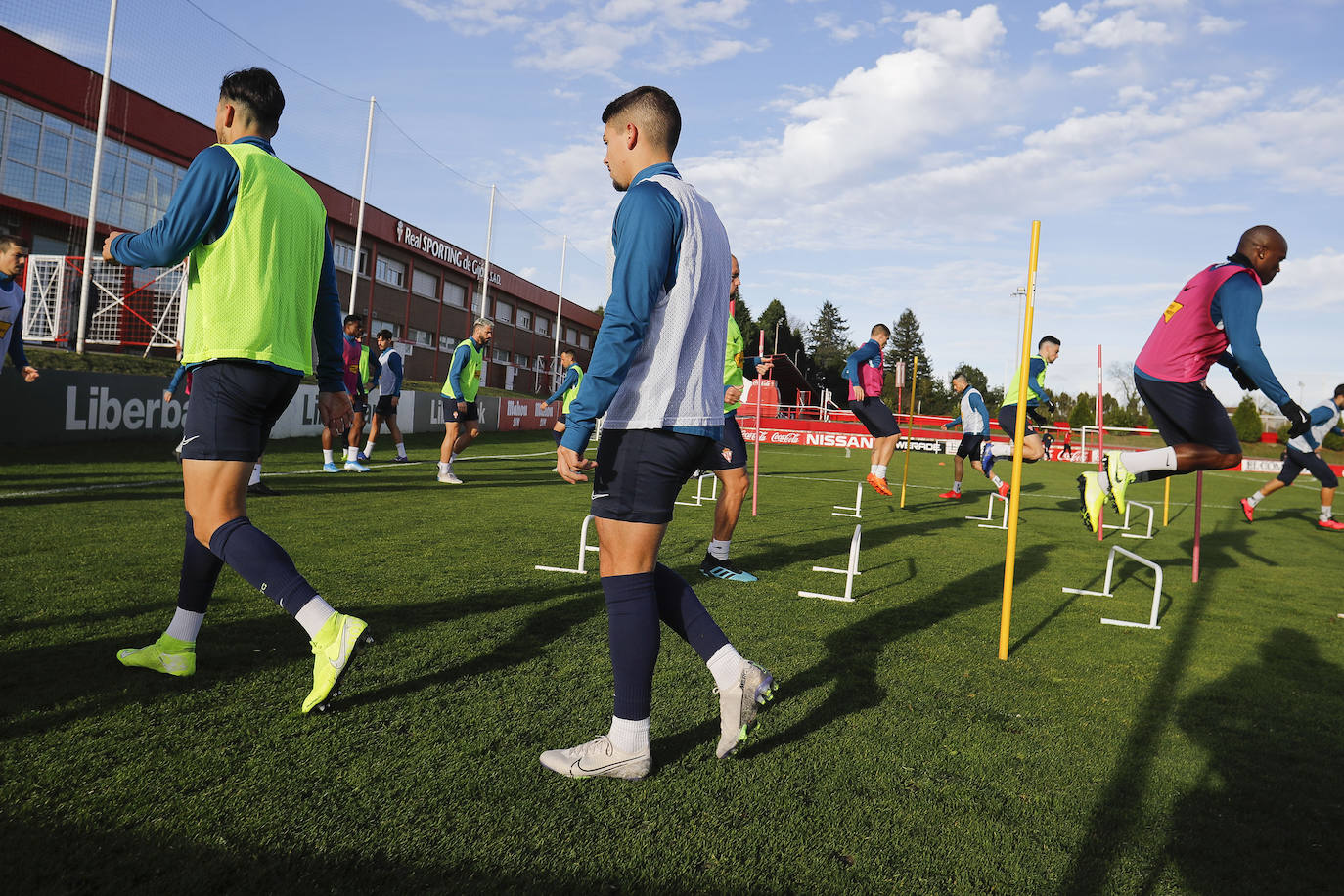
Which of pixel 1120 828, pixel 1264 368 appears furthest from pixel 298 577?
pixel 1264 368

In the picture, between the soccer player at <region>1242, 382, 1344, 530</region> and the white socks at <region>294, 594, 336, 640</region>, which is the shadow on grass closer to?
the white socks at <region>294, 594, 336, 640</region>

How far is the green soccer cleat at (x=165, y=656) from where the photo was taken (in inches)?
108

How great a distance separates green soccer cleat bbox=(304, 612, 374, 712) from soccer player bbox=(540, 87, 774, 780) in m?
0.72

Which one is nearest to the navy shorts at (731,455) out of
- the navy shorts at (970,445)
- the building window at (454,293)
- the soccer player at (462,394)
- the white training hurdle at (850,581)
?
the white training hurdle at (850,581)

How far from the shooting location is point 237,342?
253 centimetres

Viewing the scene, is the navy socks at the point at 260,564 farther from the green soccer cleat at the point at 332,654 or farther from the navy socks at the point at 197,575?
the navy socks at the point at 197,575

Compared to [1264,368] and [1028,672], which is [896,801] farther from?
[1264,368]

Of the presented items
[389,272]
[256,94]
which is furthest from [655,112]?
[389,272]

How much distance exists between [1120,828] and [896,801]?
23.9 inches

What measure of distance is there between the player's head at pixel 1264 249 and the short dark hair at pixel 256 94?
5319mm

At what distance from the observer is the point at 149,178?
19.8m

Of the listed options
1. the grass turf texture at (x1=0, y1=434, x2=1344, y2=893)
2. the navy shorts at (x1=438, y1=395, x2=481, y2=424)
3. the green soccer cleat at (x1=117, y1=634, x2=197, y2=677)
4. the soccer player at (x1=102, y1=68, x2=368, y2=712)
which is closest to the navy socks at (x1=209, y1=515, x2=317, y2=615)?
the soccer player at (x1=102, y1=68, x2=368, y2=712)

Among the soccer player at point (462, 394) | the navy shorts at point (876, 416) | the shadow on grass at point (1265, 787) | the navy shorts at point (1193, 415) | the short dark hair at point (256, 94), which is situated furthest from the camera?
the soccer player at point (462, 394)

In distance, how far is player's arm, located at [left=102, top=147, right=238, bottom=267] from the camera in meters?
2.48
